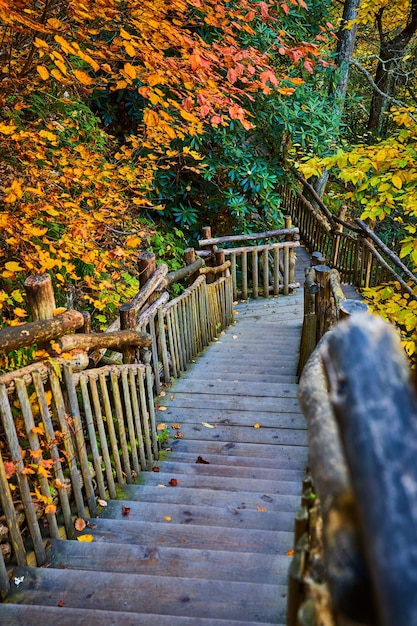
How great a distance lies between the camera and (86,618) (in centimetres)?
227

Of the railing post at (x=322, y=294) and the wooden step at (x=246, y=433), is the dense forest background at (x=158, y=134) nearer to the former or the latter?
the railing post at (x=322, y=294)

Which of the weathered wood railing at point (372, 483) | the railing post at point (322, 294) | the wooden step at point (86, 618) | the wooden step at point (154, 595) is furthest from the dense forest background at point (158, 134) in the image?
the weathered wood railing at point (372, 483)

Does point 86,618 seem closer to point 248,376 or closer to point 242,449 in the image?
point 242,449

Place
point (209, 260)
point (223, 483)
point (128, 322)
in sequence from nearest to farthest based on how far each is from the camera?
point (223, 483)
point (128, 322)
point (209, 260)

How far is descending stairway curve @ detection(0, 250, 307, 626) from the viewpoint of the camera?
94.4 inches

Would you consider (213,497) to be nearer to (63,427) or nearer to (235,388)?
(63,427)

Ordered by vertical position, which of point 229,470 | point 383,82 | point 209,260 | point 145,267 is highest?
point 383,82

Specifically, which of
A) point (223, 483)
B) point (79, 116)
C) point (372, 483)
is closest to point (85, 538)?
point (223, 483)

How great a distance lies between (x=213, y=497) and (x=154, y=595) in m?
1.08

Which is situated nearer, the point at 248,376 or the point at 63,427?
the point at 63,427

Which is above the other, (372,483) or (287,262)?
(372,483)

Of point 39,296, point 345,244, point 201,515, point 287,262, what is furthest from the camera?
point 345,244

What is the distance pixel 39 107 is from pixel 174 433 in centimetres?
435

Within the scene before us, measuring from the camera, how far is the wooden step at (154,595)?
2.38 m
